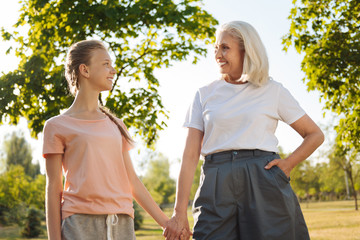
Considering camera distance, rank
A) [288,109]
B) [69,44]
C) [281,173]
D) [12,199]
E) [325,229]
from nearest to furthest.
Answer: [281,173] → [288,109] → [69,44] → [325,229] → [12,199]

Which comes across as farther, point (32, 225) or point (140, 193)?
point (32, 225)

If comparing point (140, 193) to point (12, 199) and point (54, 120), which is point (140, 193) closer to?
point (54, 120)

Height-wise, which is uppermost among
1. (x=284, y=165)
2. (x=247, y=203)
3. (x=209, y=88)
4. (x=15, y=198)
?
(x=209, y=88)

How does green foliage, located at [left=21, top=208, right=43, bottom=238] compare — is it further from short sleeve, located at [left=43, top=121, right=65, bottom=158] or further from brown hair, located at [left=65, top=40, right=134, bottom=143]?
short sleeve, located at [left=43, top=121, right=65, bottom=158]

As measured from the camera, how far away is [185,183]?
9.82 ft

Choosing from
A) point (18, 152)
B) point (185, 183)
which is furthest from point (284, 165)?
point (18, 152)

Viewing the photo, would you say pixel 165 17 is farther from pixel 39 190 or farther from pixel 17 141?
pixel 17 141

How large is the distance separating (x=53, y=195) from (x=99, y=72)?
0.87 m

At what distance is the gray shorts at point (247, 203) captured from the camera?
2.76m

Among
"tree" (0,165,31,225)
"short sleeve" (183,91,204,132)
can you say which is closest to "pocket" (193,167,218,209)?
"short sleeve" (183,91,204,132)

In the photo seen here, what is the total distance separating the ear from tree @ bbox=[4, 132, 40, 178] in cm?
5631

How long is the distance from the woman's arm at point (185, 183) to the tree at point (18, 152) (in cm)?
5646

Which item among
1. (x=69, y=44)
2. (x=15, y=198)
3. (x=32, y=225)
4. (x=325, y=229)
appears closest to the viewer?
(x=69, y=44)

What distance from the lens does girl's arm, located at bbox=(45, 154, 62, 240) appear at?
2.70 meters
